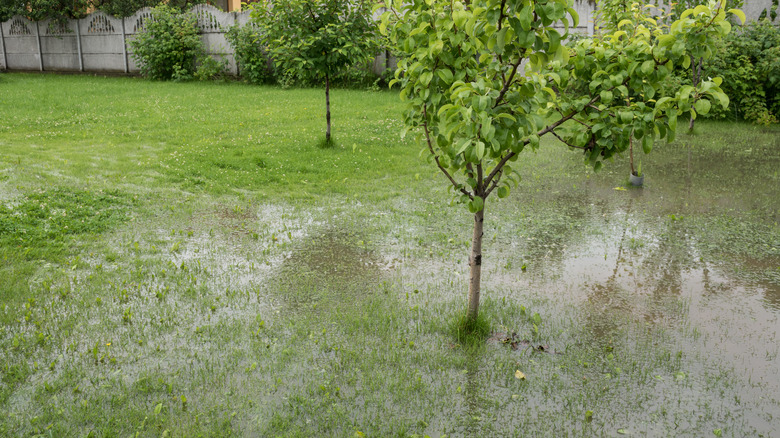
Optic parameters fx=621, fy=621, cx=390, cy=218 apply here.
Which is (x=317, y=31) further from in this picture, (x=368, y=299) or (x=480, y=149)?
(x=480, y=149)

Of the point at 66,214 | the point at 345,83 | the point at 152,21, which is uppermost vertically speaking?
the point at 152,21

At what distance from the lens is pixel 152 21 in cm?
2242

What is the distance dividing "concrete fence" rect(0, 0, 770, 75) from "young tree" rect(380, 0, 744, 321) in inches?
650

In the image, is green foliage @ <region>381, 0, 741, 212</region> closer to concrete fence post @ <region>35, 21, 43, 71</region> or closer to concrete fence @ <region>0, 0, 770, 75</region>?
concrete fence @ <region>0, 0, 770, 75</region>

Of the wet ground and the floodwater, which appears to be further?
the floodwater

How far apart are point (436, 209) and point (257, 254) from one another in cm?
250

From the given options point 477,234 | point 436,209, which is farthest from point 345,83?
point 477,234

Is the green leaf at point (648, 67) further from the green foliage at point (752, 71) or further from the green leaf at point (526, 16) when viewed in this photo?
the green foliage at point (752, 71)

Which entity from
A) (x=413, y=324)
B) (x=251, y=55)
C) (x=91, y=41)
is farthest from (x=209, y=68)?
(x=413, y=324)

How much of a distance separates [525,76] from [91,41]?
25898 millimetres

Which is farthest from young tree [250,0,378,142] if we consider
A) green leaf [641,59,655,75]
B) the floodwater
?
green leaf [641,59,655,75]

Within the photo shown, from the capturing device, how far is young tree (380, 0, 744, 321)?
11.9 feet

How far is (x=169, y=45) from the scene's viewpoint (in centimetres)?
2158

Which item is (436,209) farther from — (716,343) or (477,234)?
(716,343)
